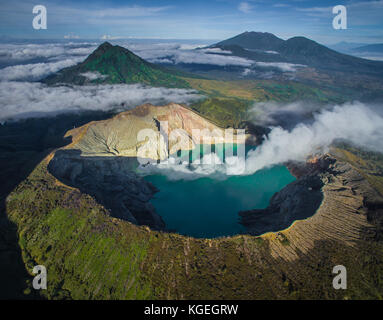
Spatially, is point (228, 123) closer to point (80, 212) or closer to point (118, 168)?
point (118, 168)

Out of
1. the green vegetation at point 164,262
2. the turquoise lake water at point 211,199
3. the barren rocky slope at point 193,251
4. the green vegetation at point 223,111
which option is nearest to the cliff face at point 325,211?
the barren rocky slope at point 193,251

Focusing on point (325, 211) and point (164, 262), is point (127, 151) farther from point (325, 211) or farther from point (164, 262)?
point (325, 211)

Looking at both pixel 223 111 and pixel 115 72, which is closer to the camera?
pixel 223 111

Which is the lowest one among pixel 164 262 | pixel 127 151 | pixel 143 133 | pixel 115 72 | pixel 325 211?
pixel 164 262

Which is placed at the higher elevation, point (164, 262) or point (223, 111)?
point (223, 111)

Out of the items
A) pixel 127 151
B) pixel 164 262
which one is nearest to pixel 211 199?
pixel 164 262

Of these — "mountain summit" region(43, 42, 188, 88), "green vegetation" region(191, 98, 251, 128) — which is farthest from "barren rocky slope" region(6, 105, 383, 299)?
"mountain summit" region(43, 42, 188, 88)
